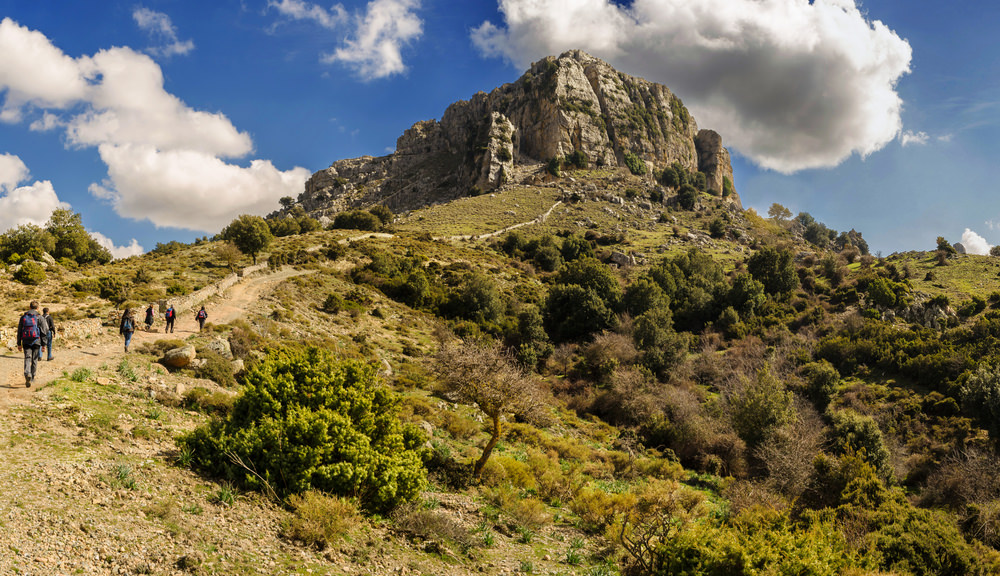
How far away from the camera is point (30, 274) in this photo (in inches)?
1155

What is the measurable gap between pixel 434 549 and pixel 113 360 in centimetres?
1335

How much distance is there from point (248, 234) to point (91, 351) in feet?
100.0

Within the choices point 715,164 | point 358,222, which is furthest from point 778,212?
point 358,222

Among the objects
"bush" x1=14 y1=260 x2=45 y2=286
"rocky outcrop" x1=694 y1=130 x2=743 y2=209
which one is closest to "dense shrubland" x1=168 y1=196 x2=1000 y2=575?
"bush" x1=14 y1=260 x2=45 y2=286

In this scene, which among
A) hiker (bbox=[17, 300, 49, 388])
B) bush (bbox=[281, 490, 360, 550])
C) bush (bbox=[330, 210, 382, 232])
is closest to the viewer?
bush (bbox=[281, 490, 360, 550])

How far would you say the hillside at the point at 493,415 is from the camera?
782 centimetres

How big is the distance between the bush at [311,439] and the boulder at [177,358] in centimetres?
761

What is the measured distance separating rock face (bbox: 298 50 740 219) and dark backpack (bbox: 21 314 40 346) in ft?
357

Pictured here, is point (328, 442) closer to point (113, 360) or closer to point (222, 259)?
point (113, 360)

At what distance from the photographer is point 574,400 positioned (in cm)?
3048

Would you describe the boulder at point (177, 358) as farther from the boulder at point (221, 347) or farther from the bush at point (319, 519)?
the bush at point (319, 519)

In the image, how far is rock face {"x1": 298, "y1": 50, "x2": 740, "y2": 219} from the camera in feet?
420

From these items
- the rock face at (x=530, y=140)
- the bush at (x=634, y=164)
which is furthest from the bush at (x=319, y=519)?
the bush at (x=634, y=164)

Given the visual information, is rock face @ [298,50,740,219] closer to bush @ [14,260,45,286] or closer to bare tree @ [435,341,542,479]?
bush @ [14,260,45,286]
